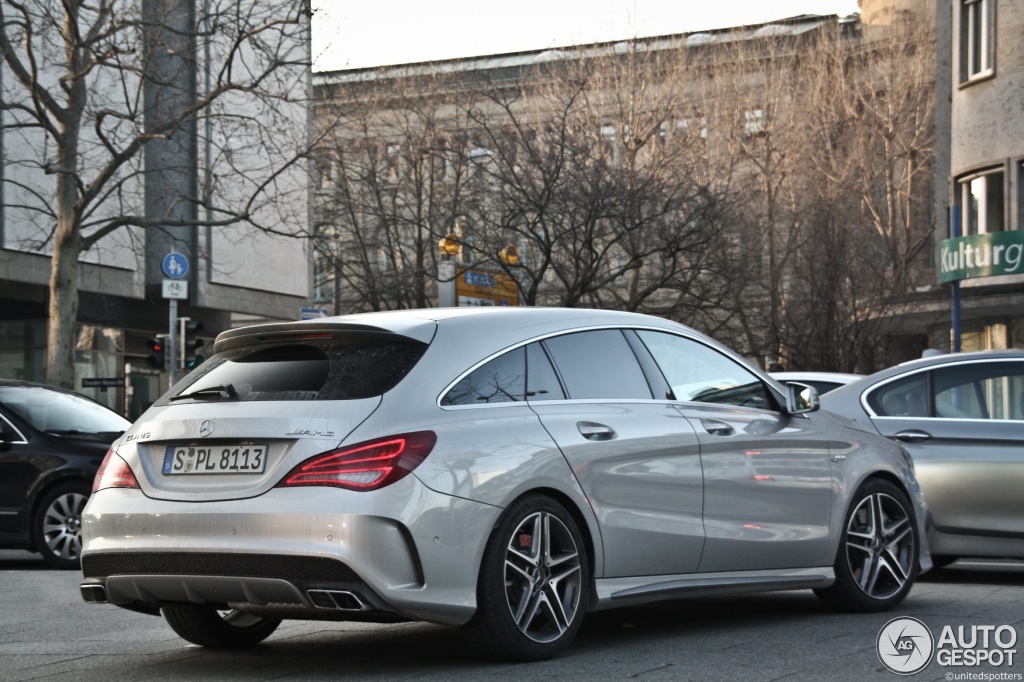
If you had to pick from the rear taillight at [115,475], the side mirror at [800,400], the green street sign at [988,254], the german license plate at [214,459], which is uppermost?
the green street sign at [988,254]

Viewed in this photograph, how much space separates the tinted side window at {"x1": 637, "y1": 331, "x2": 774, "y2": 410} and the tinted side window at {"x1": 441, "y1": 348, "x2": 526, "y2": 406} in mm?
961

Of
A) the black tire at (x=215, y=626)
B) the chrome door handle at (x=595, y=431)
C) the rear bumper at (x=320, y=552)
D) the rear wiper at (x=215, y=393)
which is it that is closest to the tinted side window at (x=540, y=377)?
the chrome door handle at (x=595, y=431)

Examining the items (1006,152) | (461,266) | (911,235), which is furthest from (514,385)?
(911,235)

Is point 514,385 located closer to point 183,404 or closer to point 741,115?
point 183,404

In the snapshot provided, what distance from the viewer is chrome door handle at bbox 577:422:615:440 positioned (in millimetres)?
6805

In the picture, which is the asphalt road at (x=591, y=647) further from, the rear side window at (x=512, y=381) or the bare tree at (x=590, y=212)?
the bare tree at (x=590, y=212)

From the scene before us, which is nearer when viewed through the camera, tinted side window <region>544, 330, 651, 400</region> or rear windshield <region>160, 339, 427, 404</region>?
rear windshield <region>160, 339, 427, 404</region>

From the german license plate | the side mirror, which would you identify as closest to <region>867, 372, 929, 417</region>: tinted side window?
the side mirror

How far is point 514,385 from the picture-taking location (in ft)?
22.1

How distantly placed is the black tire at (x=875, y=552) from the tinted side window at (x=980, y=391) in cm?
177

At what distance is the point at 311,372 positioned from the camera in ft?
21.1

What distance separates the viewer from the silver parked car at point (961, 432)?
992 centimetres

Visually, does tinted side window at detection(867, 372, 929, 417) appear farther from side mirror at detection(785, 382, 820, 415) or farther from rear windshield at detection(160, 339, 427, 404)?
rear windshield at detection(160, 339, 427, 404)

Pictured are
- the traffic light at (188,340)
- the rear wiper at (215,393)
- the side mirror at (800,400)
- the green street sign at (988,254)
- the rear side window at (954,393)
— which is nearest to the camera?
the rear wiper at (215,393)
